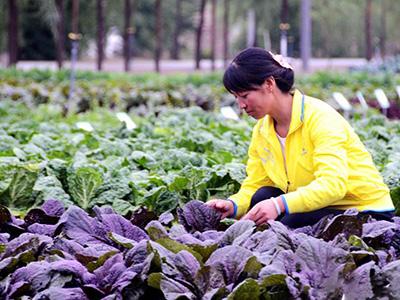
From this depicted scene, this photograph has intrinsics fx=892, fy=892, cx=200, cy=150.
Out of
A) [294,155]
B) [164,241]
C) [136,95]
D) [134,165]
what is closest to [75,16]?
[136,95]

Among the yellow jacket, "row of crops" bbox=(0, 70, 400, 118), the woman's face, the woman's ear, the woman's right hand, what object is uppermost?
the woman's ear

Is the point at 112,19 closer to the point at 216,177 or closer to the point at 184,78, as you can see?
the point at 184,78

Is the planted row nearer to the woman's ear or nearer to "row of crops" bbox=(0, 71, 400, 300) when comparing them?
"row of crops" bbox=(0, 71, 400, 300)

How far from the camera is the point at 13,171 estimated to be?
187 inches

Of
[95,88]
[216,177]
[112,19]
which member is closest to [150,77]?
[95,88]

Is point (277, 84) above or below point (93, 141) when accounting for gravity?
above

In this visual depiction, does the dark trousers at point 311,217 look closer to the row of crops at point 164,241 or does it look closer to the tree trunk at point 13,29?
the row of crops at point 164,241

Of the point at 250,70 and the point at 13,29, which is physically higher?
the point at 250,70

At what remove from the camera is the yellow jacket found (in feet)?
12.5

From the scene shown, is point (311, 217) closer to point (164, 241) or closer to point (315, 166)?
point (315, 166)

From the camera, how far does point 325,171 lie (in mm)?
3826

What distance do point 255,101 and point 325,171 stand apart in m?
0.44

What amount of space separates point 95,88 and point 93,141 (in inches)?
388

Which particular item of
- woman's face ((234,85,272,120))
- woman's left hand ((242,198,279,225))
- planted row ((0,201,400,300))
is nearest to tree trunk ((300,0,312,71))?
woman's face ((234,85,272,120))
